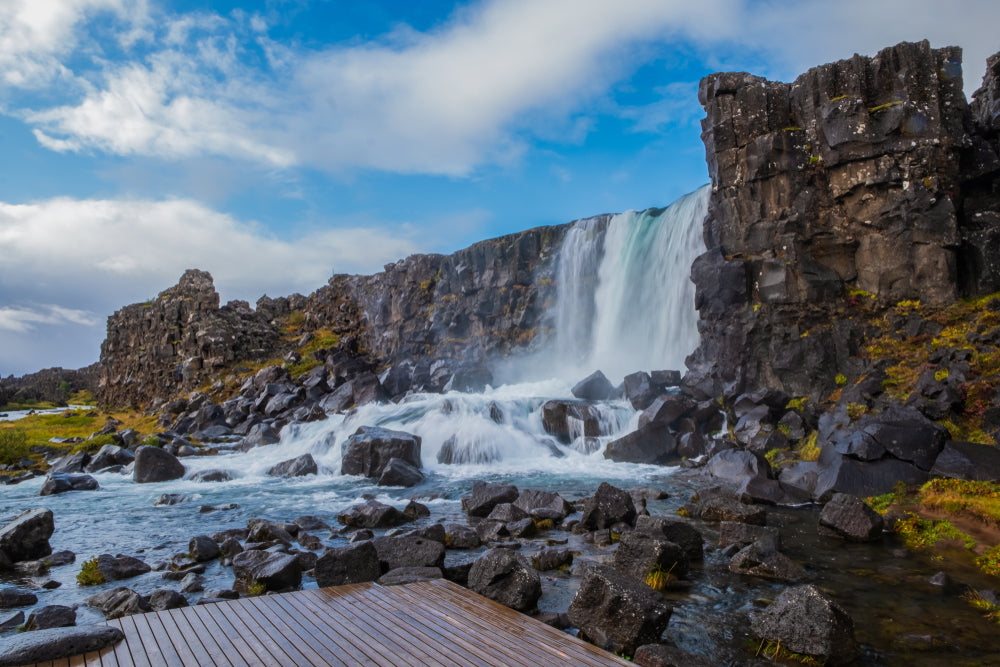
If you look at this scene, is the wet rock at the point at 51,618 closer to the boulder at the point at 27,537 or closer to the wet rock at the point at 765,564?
the boulder at the point at 27,537

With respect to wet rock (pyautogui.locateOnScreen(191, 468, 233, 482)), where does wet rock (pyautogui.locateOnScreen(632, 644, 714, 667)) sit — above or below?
below

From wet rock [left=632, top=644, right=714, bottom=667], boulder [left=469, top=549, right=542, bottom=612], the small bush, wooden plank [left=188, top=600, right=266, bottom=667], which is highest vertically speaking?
the small bush

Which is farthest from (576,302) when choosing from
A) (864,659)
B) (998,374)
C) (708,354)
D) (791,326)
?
(864,659)

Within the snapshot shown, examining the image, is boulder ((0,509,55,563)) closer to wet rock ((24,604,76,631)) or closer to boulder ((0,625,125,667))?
wet rock ((24,604,76,631))

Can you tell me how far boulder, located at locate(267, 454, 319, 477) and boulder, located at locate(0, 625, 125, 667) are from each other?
19340 mm

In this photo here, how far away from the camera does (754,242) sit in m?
30.6

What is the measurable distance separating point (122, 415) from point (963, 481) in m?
70.6

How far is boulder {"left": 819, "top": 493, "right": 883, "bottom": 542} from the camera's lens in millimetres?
13180

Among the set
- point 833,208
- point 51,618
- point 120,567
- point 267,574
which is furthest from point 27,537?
point 833,208

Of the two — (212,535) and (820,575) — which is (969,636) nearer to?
(820,575)

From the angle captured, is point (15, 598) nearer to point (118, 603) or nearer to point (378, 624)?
point (118, 603)

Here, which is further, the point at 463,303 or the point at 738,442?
the point at 463,303

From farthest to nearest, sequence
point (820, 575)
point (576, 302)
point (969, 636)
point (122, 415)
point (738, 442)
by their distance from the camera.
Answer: point (122, 415) → point (576, 302) → point (738, 442) → point (820, 575) → point (969, 636)

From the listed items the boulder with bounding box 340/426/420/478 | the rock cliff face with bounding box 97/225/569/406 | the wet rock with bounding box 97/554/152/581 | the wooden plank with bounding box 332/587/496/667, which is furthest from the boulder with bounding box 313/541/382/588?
the rock cliff face with bounding box 97/225/569/406
